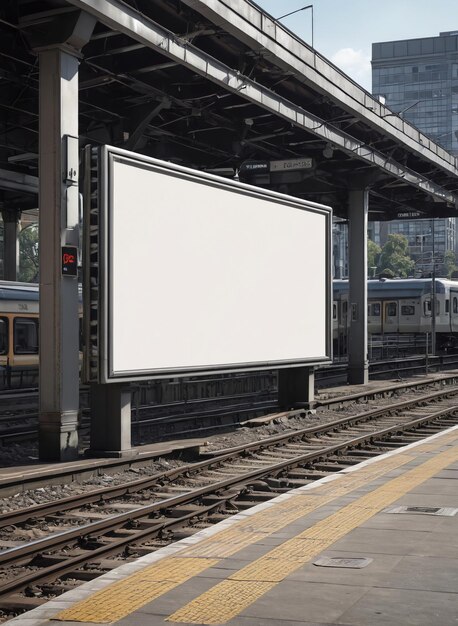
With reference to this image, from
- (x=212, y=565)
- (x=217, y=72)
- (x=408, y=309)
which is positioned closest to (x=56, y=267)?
(x=217, y=72)

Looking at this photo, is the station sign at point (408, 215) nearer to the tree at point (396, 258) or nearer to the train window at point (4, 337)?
the train window at point (4, 337)

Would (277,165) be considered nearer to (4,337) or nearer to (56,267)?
(4,337)

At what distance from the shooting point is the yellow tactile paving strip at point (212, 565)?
6949mm

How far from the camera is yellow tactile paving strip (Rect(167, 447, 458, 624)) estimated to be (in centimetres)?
680

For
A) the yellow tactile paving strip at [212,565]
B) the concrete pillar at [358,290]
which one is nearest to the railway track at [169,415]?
the concrete pillar at [358,290]

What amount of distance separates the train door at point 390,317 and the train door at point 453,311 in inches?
123

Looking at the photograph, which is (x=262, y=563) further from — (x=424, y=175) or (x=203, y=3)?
(x=424, y=175)

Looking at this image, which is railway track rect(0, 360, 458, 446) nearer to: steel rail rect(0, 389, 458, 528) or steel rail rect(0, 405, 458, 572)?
steel rail rect(0, 389, 458, 528)

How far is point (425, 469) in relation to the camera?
14.2 m

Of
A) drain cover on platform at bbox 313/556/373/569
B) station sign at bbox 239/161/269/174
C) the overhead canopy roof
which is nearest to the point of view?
drain cover on platform at bbox 313/556/373/569

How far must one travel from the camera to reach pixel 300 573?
790cm

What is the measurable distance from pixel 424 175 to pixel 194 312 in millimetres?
21517

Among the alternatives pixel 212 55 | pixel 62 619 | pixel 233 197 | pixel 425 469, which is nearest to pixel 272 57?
pixel 212 55

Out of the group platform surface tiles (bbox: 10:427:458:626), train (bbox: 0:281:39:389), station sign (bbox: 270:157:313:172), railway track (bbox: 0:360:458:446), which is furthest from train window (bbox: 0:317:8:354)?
platform surface tiles (bbox: 10:427:458:626)
